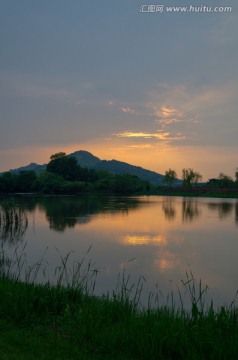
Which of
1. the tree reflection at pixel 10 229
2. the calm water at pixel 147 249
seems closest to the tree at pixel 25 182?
the calm water at pixel 147 249

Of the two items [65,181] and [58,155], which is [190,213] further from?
[58,155]

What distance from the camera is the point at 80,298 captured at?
6914 millimetres

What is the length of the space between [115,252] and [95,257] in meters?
1.33

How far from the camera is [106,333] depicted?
4973 mm

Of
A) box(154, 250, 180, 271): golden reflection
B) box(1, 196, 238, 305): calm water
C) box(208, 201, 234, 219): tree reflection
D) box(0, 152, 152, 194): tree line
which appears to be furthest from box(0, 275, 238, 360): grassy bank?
box(0, 152, 152, 194): tree line

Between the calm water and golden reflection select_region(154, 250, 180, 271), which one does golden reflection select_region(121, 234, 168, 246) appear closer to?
the calm water

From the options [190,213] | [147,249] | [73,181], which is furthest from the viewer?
[73,181]

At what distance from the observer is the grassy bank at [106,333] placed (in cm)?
458

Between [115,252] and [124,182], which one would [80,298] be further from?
[124,182]

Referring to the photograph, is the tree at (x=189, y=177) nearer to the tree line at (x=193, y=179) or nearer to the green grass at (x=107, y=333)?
the tree line at (x=193, y=179)

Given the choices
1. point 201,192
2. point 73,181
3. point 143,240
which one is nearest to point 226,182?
point 201,192

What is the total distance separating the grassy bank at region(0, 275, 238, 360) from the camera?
4582mm

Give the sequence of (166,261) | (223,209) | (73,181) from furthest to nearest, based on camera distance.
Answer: (73,181)
(223,209)
(166,261)

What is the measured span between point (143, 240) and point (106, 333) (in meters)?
13.4
